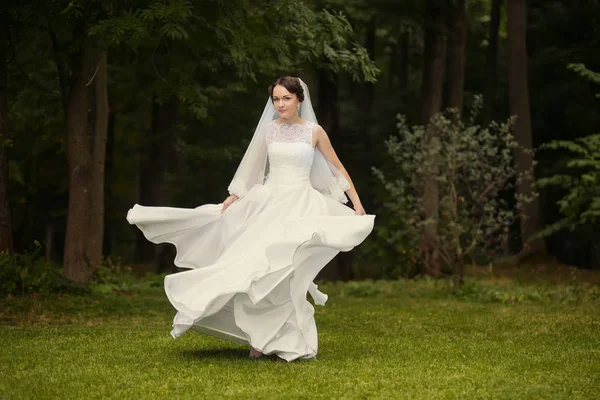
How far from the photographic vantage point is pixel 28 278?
553 inches

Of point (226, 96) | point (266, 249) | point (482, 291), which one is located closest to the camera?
point (266, 249)

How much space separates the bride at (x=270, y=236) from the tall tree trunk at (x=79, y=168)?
6471 millimetres

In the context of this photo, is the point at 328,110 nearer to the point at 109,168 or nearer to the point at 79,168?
the point at 109,168

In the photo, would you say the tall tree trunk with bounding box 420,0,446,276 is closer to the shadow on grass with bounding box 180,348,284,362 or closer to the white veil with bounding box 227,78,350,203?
the white veil with bounding box 227,78,350,203

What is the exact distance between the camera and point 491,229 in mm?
17359

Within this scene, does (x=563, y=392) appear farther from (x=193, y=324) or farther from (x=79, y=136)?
(x=79, y=136)

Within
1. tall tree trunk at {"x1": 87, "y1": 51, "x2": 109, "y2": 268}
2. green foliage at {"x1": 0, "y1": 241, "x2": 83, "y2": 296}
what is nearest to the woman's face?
green foliage at {"x1": 0, "y1": 241, "x2": 83, "y2": 296}

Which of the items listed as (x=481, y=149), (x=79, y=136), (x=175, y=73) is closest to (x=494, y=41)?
(x=481, y=149)

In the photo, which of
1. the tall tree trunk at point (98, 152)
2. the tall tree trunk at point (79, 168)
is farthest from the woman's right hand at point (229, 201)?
the tall tree trunk at point (98, 152)

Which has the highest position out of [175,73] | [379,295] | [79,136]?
[175,73]

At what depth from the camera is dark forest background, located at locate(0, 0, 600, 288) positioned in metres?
14.5

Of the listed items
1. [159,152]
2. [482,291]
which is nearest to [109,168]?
[159,152]

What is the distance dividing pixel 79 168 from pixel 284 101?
7.28 m

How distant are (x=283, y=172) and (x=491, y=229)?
→ 30.0ft
